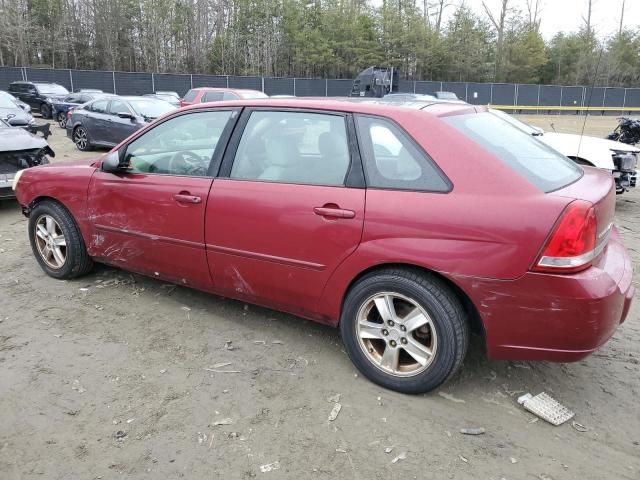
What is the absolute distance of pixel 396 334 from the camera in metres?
2.98

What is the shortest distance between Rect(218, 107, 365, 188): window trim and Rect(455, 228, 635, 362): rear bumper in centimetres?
82

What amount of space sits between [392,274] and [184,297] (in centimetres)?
211

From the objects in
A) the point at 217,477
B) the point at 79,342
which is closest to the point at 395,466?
the point at 217,477

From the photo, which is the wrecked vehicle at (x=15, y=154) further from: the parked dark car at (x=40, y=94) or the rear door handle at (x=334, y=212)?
the parked dark car at (x=40, y=94)

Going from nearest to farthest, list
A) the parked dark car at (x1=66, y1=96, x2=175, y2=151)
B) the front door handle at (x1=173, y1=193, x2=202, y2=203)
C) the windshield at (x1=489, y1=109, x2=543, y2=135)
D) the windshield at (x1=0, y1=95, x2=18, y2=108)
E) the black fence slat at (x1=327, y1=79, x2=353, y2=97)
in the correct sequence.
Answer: the front door handle at (x1=173, y1=193, x2=202, y2=203), the windshield at (x1=489, y1=109, x2=543, y2=135), the parked dark car at (x1=66, y1=96, x2=175, y2=151), the windshield at (x1=0, y1=95, x2=18, y2=108), the black fence slat at (x1=327, y1=79, x2=353, y2=97)

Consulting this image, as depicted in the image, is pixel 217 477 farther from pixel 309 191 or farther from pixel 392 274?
pixel 309 191

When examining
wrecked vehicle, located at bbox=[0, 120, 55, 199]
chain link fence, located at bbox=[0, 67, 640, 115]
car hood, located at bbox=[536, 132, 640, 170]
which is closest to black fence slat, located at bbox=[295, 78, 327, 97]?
chain link fence, located at bbox=[0, 67, 640, 115]

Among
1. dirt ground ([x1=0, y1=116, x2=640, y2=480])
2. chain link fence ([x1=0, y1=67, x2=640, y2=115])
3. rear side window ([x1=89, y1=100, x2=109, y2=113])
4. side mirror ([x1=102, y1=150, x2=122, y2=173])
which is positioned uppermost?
chain link fence ([x1=0, y1=67, x2=640, y2=115])

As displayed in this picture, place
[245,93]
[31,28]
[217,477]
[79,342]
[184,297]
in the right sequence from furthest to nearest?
[31,28] → [245,93] → [184,297] → [79,342] → [217,477]

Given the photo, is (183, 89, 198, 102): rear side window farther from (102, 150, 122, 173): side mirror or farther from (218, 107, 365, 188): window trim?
(218, 107, 365, 188): window trim

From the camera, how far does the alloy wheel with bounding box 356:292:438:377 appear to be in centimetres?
291

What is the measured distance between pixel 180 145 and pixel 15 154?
443 cm

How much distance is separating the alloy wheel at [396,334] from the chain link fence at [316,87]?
110 feet

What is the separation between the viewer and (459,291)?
2.84m
